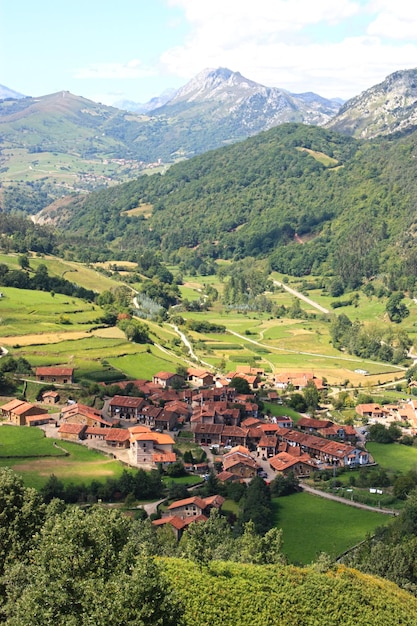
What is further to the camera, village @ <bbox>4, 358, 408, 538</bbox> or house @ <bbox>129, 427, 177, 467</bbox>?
village @ <bbox>4, 358, 408, 538</bbox>

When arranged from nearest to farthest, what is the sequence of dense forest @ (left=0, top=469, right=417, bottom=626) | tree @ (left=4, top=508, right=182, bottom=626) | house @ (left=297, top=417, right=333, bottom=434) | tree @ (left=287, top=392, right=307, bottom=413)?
tree @ (left=4, top=508, right=182, bottom=626) < dense forest @ (left=0, top=469, right=417, bottom=626) < house @ (left=297, top=417, right=333, bottom=434) < tree @ (left=287, top=392, right=307, bottom=413)

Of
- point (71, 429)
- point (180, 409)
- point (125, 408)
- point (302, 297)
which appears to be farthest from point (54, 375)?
point (302, 297)

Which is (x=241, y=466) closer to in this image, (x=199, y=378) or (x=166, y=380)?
(x=166, y=380)

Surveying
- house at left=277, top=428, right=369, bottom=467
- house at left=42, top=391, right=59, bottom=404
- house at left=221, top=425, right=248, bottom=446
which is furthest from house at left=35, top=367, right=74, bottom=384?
house at left=277, top=428, right=369, bottom=467

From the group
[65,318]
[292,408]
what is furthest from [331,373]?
[65,318]

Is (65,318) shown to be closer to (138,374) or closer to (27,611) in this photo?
(138,374)

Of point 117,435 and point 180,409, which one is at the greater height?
point 117,435

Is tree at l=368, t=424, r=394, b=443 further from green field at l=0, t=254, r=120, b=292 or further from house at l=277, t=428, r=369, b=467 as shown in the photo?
green field at l=0, t=254, r=120, b=292
